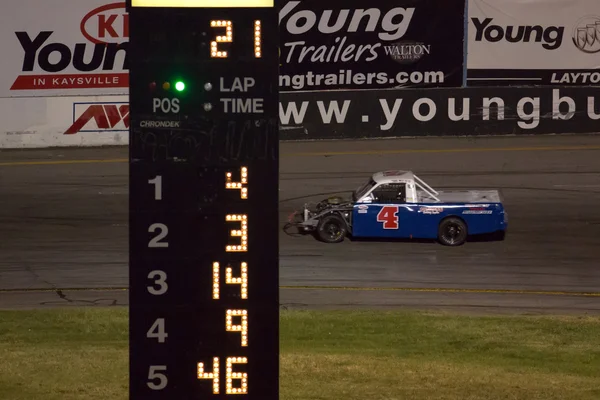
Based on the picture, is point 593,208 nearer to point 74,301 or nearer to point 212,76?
point 74,301

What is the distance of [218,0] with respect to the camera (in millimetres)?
6738

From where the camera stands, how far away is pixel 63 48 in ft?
106

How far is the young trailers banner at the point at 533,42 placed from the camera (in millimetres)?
33969

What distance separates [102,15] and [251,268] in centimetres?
2681

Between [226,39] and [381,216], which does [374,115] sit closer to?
[381,216]

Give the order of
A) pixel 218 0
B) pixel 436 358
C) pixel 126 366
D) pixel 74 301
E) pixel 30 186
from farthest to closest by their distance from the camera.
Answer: pixel 30 186 → pixel 74 301 → pixel 436 358 → pixel 126 366 → pixel 218 0

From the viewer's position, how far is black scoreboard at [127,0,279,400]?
22.0 feet

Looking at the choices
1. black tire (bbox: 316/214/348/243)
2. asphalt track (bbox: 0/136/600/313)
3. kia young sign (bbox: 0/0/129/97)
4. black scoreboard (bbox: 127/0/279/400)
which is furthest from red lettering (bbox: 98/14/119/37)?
Result: black scoreboard (bbox: 127/0/279/400)

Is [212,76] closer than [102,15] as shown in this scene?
Yes

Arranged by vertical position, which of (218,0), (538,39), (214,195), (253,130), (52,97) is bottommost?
Result: (214,195)

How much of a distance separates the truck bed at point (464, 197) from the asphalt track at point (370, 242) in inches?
36.7

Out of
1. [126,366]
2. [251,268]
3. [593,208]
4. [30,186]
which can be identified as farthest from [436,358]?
[30,186]

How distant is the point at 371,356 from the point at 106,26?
2207 centimetres

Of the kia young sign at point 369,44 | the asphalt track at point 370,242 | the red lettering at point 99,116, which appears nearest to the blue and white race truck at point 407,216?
the asphalt track at point 370,242
